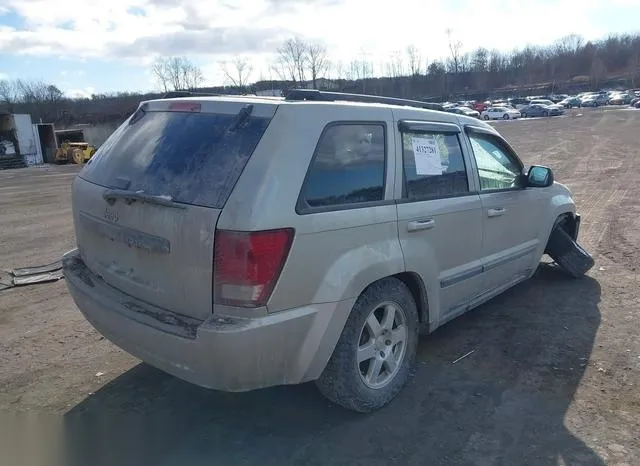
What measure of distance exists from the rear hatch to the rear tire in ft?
13.0

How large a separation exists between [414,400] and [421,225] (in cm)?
115

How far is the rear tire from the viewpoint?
557 centimetres

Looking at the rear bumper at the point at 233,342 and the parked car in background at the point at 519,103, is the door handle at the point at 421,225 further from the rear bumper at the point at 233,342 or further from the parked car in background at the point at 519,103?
the parked car in background at the point at 519,103

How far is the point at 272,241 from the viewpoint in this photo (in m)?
2.67

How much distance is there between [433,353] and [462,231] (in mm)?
989

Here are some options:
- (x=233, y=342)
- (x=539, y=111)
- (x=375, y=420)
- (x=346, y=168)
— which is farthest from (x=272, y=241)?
(x=539, y=111)

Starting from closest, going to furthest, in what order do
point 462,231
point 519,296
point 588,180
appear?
point 462,231, point 519,296, point 588,180

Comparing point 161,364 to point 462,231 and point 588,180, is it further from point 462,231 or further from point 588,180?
point 588,180

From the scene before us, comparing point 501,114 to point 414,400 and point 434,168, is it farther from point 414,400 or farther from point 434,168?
point 414,400

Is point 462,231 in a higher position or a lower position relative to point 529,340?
higher

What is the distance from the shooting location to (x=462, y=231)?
3.95 m

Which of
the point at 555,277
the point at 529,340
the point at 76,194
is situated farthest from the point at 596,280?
the point at 76,194

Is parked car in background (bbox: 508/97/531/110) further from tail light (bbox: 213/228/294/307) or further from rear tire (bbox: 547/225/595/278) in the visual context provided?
tail light (bbox: 213/228/294/307)

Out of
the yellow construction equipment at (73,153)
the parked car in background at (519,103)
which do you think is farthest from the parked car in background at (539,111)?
the yellow construction equipment at (73,153)
